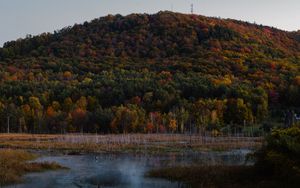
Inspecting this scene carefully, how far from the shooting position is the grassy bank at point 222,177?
110 feet

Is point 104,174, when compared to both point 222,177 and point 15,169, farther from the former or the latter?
point 222,177

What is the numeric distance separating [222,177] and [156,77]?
116 m

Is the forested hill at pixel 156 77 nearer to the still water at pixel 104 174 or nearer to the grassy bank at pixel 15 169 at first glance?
the still water at pixel 104 174

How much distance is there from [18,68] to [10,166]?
13012cm

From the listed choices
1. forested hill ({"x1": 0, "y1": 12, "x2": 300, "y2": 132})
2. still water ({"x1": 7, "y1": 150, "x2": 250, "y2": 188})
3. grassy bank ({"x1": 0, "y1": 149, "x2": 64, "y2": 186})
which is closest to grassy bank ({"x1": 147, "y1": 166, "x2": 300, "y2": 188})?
still water ({"x1": 7, "y1": 150, "x2": 250, "y2": 188})

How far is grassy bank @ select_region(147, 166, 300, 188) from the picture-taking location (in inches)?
1318

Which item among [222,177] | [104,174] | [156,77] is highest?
[156,77]

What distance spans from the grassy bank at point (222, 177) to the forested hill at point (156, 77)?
69.0 meters

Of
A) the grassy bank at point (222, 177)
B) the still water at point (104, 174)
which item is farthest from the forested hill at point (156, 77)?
the grassy bank at point (222, 177)

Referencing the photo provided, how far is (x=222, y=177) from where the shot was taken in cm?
3759

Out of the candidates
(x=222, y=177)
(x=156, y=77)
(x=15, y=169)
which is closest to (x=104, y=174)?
(x=15, y=169)

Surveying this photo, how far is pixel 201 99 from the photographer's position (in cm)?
12756

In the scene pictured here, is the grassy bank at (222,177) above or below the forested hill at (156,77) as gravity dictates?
below

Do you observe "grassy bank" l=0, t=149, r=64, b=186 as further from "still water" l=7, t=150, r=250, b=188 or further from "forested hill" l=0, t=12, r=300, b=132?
"forested hill" l=0, t=12, r=300, b=132
